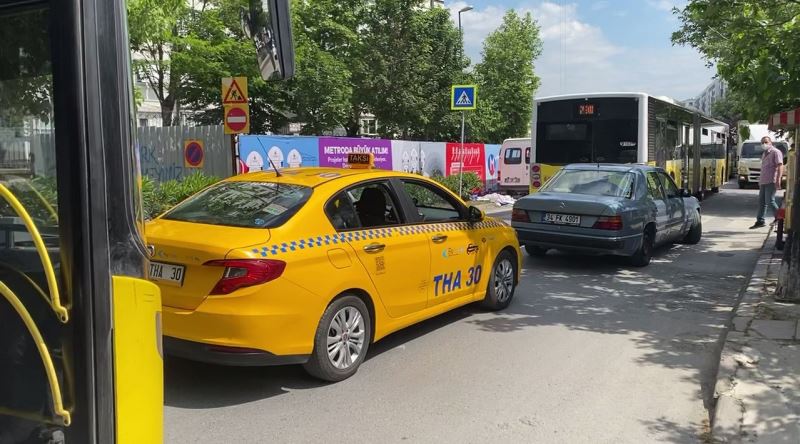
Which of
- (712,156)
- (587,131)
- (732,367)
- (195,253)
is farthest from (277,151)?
(712,156)

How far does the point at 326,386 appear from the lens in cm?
478

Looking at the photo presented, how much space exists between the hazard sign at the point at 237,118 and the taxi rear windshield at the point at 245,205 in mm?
6135

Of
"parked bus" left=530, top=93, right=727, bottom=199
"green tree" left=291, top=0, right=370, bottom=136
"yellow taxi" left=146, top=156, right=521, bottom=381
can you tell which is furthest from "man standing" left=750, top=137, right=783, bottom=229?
"green tree" left=291, top=0, right=370, bottom=136

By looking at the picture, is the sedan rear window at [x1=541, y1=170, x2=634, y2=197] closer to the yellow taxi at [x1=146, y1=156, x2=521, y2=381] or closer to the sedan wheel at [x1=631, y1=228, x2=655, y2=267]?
the sedan wheel at [x1=631, y1=228, x2=655, y2=267]

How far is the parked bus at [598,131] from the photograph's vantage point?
1355cm

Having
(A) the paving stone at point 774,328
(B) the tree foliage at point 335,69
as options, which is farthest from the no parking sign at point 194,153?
(A) the paving stone at point 774,328

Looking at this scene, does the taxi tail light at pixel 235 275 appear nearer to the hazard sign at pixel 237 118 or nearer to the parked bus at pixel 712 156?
the hazard sign at pixel 237 118

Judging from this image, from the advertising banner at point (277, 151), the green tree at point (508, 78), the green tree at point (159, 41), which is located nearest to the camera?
the green tree at point (159, 41)

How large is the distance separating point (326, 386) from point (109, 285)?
291cm

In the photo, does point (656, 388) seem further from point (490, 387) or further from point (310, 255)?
point (310, 255)

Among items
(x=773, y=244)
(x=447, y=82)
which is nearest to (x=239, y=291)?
(x=773, y=244)

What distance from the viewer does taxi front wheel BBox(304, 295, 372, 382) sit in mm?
4617

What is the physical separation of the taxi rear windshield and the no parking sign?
35.4ft

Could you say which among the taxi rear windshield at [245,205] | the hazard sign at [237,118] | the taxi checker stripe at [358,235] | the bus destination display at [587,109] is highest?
the bus destination display at [587,109]
